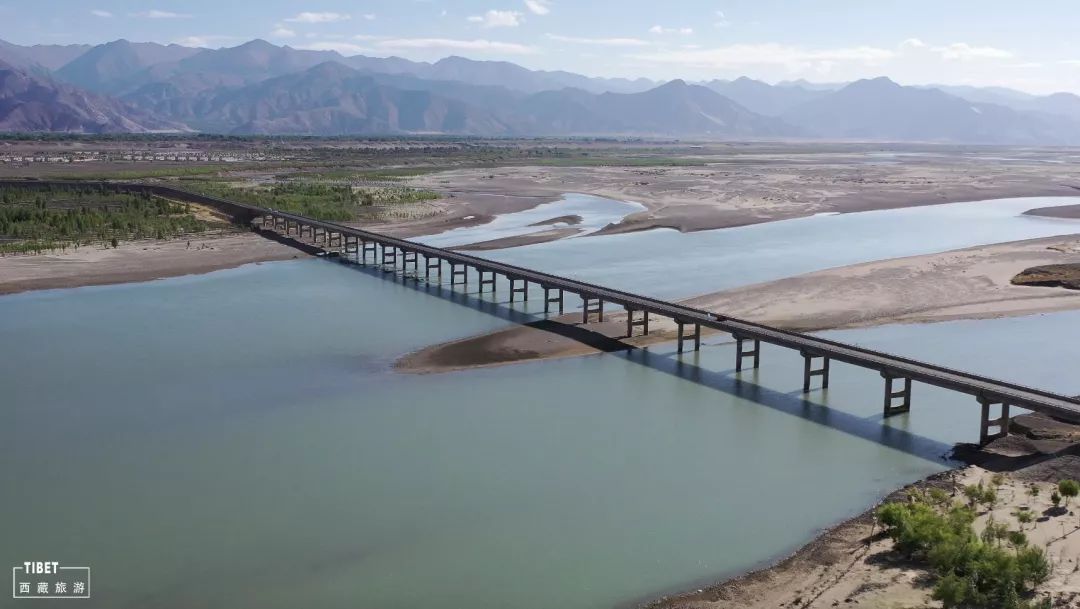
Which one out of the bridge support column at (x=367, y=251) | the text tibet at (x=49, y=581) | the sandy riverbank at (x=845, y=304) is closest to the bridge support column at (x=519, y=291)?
the sandy riverbank at (x=845, y=304)

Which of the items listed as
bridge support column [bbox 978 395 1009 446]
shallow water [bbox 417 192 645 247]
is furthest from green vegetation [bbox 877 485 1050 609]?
shallow water [bbox 417 192 645 247]

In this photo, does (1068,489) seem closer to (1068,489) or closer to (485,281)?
(1068,489)

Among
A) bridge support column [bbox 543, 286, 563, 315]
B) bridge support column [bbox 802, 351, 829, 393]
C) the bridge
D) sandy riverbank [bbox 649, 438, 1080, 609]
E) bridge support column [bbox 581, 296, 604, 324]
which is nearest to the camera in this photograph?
sandy riverbank [bbox 649, 438, 1080, 609]

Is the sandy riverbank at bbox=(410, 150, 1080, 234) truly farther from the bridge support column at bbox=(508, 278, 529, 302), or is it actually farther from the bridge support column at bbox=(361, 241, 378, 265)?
the bridge support column at bbox=(508, 278, 529, 302)

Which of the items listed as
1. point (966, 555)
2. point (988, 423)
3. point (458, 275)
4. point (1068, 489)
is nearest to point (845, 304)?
point (988, 423)

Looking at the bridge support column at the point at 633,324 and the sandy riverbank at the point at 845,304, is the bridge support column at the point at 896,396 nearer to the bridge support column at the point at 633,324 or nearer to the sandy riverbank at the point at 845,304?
the sandy riverbank at the point at 845,304

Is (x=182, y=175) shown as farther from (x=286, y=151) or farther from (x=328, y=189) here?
(x=286, y=151)
